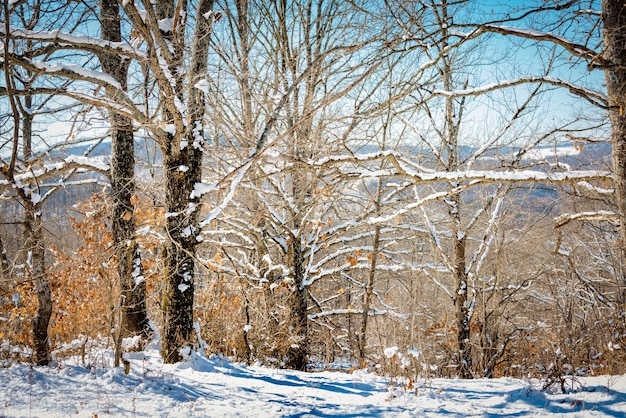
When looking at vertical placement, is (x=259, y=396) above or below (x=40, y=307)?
below

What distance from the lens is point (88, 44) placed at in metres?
4.39

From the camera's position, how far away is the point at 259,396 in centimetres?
429

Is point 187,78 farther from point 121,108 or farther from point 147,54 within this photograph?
point 121,108

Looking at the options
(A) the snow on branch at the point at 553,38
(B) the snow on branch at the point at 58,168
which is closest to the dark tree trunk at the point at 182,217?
(B) the snow on branch at the point at 58,168

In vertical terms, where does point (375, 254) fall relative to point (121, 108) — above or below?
below

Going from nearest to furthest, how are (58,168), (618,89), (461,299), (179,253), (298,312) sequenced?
(618,89)
(58,168)
(179,253)
(298,312)
(461,299)

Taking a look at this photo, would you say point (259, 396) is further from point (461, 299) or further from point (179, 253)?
point (461, 299)

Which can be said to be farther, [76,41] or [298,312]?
[298,312]

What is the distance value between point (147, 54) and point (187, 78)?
1.78ft

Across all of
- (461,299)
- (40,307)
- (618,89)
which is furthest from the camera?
(461,299)

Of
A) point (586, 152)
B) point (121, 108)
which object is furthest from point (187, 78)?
point (586, 152)

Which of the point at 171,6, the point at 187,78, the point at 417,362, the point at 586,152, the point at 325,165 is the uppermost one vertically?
the point at 171,6

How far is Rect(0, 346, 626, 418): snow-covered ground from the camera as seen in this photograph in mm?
3609

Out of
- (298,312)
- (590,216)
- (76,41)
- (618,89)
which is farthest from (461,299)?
(76,41)
